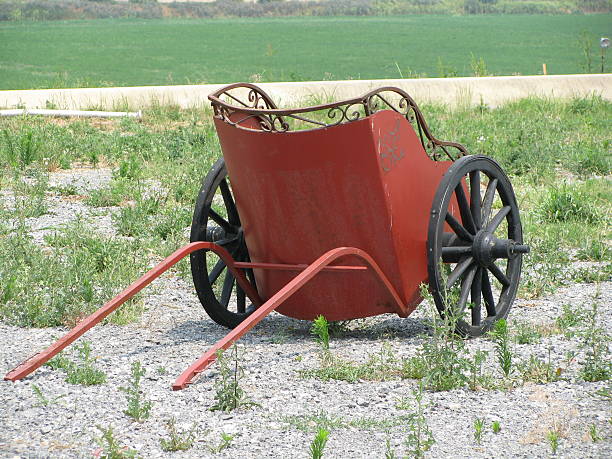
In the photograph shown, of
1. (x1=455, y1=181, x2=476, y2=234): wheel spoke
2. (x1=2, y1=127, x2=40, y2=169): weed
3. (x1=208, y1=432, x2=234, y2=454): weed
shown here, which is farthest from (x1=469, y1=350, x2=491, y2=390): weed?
(x1=2, y1=127, x2=40, y2=169): weed

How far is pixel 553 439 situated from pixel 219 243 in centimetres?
267

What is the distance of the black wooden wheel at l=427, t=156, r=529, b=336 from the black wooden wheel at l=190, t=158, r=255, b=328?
1.31 m

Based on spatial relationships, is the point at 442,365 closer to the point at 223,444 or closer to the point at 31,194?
the point at 223,444

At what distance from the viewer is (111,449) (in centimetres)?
407

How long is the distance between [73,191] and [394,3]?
84.0 meters

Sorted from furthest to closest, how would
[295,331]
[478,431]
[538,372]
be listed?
[295,331], [538,372], [478,431]

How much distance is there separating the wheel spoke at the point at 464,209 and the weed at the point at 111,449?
246 cm

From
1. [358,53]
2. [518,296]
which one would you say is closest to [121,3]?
[358,53]

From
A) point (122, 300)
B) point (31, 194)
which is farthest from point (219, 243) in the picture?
point (31, 194)

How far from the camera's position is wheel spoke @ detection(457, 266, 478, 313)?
5559 millimetres

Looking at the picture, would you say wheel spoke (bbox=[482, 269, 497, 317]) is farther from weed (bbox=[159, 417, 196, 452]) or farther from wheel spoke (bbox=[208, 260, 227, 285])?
weed (bbox=[159, 417, 196, 452])

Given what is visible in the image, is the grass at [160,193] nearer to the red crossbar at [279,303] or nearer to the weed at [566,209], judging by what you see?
the weed at [566,209]

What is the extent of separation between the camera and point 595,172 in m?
11.3

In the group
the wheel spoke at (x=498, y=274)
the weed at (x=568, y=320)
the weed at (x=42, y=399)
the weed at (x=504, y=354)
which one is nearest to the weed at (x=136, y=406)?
the weed at (x=42, y=399)
